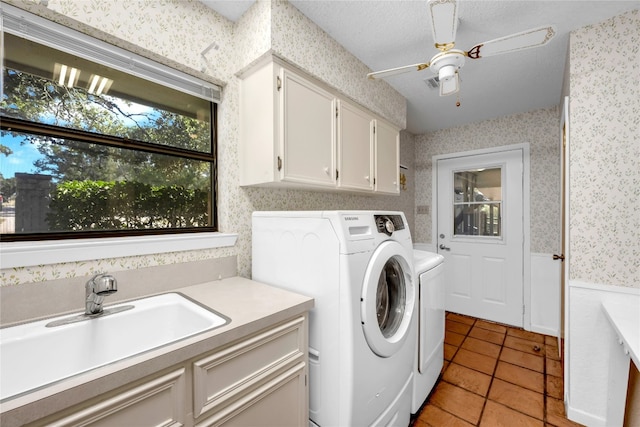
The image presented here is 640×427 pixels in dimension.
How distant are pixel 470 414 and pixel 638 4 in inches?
102

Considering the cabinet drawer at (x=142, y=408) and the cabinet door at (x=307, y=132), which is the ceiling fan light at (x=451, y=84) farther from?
the cabinet drawer at (x=142, y=408)

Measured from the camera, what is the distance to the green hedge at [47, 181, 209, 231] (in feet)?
4.02

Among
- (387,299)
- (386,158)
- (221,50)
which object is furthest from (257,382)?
(386,158)

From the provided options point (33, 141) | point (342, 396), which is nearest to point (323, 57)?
point (33, 141)

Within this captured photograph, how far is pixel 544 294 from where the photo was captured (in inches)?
114

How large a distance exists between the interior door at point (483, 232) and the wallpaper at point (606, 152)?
5.11 feet

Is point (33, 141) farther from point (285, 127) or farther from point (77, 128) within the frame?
point (285, 127)

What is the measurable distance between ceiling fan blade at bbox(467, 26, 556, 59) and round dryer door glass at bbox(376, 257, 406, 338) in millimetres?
1190

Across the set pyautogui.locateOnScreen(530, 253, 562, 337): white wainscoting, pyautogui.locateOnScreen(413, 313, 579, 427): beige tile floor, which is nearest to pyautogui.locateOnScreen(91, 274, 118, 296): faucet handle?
pyautogui.locateOnScreen(413, 313, 579, 427): beige tile floor

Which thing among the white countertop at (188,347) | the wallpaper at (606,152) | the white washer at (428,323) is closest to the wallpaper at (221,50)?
the white countertop at (188,347)

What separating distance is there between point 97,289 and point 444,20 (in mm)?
1861

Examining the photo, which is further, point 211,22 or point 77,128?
point 211,22

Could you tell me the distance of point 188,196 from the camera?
163 centimetres

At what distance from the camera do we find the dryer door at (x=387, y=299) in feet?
4.11
